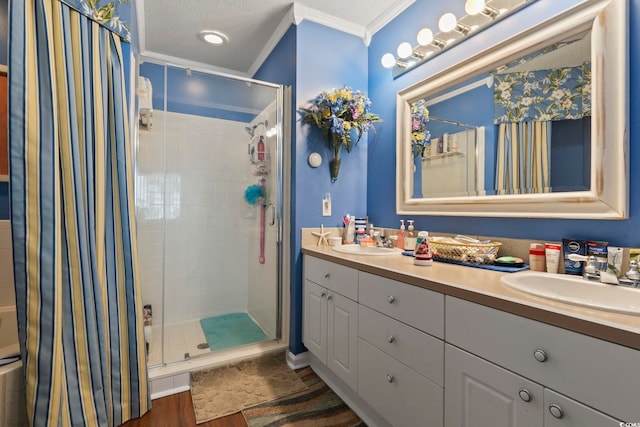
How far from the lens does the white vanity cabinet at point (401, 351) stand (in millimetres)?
1085

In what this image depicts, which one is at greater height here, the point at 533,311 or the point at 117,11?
the point at 117,11

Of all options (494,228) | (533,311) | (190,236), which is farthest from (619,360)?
(190,236)

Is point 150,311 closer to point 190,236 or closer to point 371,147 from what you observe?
point 190,236

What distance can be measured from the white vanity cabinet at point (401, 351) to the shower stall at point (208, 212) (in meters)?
0.95

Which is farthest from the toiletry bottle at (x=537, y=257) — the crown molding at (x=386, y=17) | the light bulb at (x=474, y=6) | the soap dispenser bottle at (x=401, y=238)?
the crown molding at (x=386, y=17)

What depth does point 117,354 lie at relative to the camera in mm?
1470

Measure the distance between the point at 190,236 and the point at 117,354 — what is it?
49.0 inches

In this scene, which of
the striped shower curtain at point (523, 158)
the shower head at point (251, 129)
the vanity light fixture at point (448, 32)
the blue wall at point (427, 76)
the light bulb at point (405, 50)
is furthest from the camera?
the shower head at point (251, 129)

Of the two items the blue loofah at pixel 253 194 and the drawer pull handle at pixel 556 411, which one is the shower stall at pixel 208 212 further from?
the drawer pull handle at pixel 556 411

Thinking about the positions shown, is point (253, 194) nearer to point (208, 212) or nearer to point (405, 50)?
point (208, 212)

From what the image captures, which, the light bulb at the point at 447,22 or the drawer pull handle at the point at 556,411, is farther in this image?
the light bulb at the point at 447,22

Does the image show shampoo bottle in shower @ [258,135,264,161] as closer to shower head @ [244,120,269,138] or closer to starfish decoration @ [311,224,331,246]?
shower head @ [244,120,269,138]

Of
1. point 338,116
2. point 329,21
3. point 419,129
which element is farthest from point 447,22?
point 329,21

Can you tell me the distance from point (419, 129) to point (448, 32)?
21.4 inches
